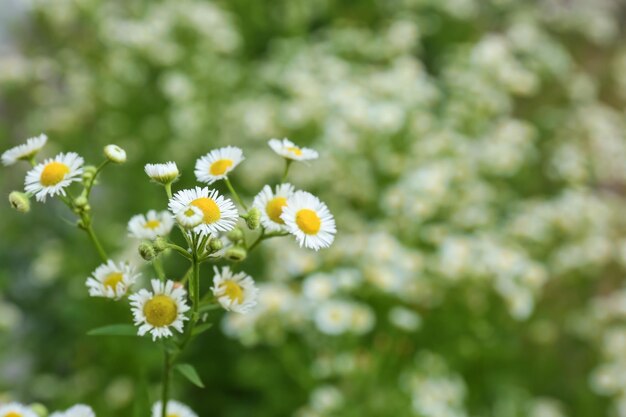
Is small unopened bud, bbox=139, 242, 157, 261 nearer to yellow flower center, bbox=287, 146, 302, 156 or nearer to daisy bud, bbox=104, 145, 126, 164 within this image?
daisy bud, bbox=104, 145, 126, 164

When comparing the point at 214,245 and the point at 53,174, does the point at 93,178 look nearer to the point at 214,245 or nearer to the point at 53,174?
the point at 53,174

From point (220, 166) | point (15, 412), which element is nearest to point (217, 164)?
point (220, 166)

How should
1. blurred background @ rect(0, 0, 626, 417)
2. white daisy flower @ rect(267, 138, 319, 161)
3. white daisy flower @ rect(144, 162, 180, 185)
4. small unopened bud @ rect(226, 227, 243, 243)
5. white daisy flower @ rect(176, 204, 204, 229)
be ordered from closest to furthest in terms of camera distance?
white daisy flower @ rect(176, 204, 204, 229) < white daisy flower @ rect(144, 162, 180, 185) < small unopened bud @ rect(226, 227, 243, 243) < white daisy flower @ rect(267, 138, 319, 161) < blurred background @ rect(0, 0, 626, 417)

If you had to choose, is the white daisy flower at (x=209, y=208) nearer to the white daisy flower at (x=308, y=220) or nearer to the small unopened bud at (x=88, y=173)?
the white daisy flower at (x=308, y=220)

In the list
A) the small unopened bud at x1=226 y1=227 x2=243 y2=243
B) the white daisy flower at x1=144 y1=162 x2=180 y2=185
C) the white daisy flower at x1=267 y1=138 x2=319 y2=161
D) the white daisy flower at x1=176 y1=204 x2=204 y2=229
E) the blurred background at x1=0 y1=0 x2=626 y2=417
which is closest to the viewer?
the white daisy flower at x1=176 y1=204 x2=204 y2=229

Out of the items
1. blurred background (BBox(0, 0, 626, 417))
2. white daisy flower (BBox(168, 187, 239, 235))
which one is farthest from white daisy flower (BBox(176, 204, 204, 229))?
blurred background (BBox(0, 0, 626, 417))

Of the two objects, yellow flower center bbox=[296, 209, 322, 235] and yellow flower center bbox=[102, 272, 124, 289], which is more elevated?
yellow flower center bbox=[296, 209, 322, 235]

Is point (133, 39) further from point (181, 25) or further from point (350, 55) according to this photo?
point (350, 55)

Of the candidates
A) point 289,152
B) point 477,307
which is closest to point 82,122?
point 477,307
